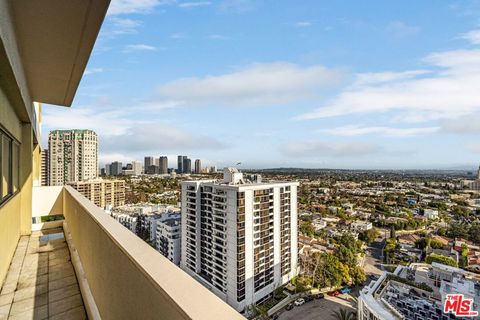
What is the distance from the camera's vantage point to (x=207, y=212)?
539 inches

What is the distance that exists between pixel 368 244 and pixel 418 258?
4.89 m

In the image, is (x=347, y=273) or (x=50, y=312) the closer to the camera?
(x=50, y=312)

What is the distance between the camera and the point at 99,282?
1.55 meters

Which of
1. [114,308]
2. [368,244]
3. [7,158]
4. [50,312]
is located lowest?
[368,244]

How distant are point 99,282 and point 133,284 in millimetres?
801

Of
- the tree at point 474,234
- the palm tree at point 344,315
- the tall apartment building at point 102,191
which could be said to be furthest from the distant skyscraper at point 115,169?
the tree at point 474,234

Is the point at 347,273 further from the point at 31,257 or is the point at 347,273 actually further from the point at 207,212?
the point at 31,257

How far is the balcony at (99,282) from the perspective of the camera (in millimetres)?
682

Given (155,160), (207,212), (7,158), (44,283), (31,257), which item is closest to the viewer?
(44,283)

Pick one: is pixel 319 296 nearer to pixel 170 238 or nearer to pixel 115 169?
pixel 170 238

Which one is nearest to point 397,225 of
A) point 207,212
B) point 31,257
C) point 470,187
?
point 207,212

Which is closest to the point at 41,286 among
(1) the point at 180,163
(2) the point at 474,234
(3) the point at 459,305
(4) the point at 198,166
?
(3) the point at 459,305

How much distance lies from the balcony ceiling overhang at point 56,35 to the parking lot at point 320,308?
1314cm

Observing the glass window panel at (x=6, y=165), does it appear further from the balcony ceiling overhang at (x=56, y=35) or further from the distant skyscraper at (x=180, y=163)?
the distant skyscraper at (x=180, y=163)
